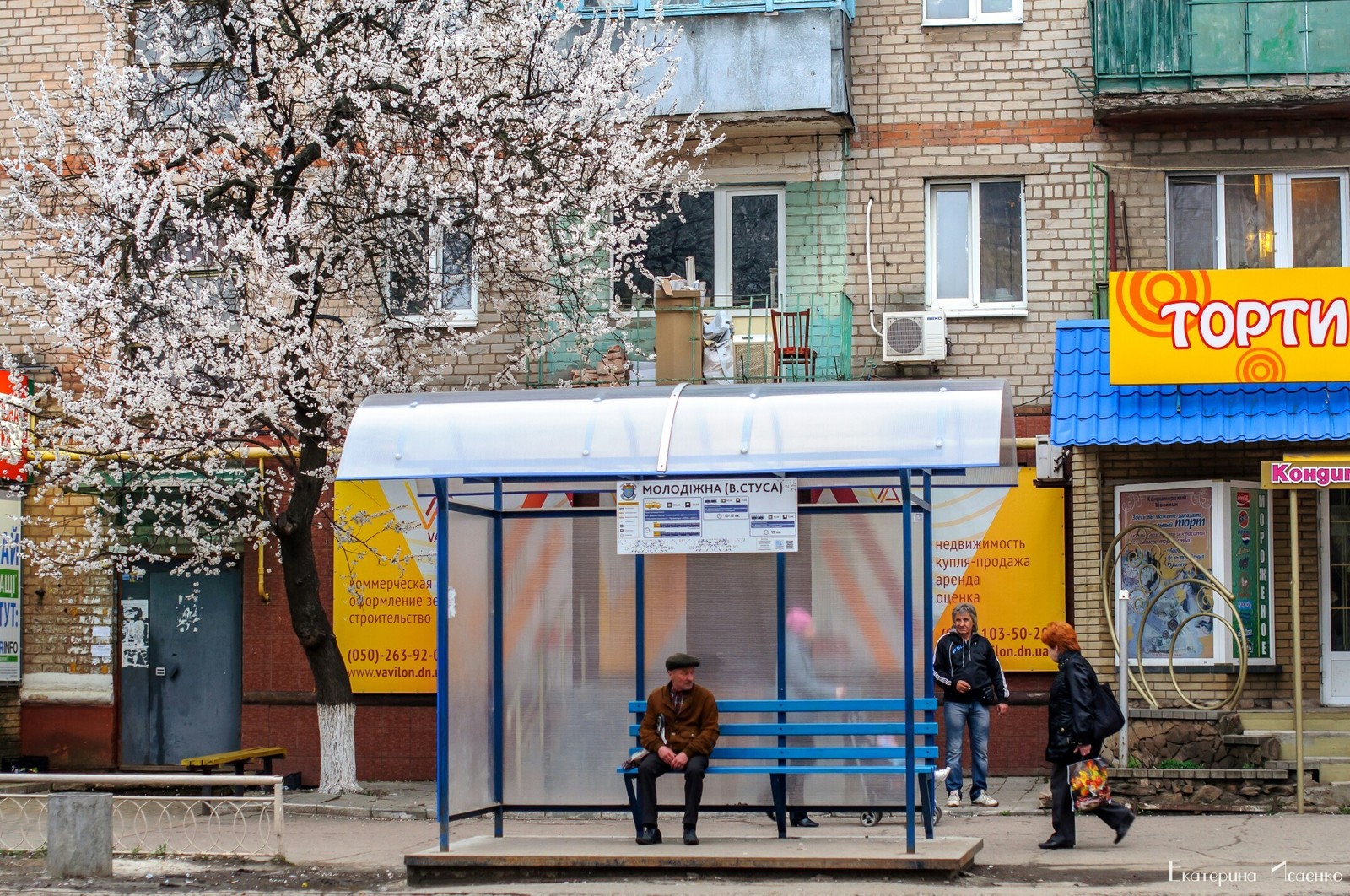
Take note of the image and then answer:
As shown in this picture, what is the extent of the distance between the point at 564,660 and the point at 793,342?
21.5ft

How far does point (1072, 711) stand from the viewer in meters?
11.1

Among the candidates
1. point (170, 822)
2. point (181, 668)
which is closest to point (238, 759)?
point (170, 822)

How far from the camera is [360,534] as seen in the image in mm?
17156

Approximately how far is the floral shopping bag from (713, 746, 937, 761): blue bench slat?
116 cm

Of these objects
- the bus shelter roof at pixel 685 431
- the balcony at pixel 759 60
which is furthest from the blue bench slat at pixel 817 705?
the balcony at pixel 759 60

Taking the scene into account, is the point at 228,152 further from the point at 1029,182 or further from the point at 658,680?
the point at 1029,182

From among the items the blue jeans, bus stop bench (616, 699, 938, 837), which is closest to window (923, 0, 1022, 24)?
the blue jeans

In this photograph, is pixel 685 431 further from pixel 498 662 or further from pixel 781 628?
pixel 498 662

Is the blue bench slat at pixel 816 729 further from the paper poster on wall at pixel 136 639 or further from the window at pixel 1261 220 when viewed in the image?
the paper poster on wall at pixel 136 639

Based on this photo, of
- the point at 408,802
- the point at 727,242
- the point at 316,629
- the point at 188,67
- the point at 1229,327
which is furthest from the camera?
the point at 727,242

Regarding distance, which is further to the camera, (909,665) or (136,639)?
(136,639)

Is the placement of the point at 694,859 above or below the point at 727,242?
below

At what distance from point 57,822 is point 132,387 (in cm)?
482

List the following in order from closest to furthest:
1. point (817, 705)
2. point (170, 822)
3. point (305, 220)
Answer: point (817, 705) → point (170, 822) → point (305, 220)
